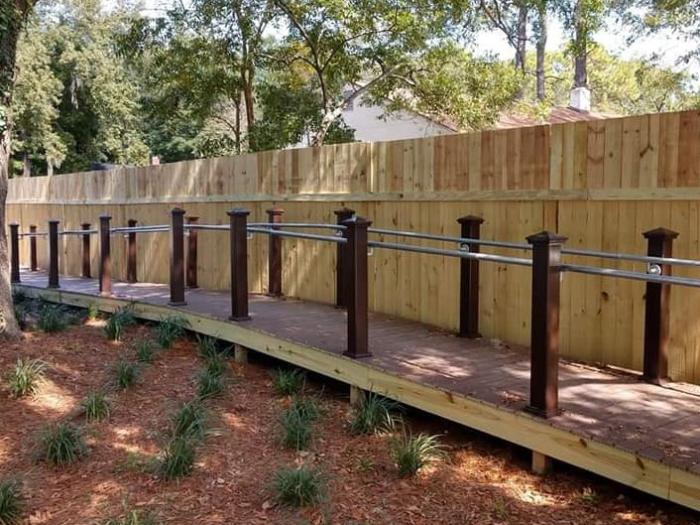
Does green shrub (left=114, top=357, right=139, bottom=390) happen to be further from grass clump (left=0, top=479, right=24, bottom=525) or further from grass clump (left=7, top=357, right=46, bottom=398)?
grass clump (left=0, top=479, right=24, bottom=525)

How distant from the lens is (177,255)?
6.50m

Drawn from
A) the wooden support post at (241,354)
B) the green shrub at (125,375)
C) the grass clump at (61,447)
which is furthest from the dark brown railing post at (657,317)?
the green shrub at (125,375)

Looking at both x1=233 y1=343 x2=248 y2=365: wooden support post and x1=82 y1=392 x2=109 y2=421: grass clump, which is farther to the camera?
x1=233 y1=343 x2=248 y2=365: wooden support post

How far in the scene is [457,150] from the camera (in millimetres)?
5344

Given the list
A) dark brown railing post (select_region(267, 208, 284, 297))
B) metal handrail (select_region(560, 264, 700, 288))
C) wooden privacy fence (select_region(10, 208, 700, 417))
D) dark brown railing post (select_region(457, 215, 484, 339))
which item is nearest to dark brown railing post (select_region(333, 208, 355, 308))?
wooden privacy fence (select_region(10, 208, 700, 417))

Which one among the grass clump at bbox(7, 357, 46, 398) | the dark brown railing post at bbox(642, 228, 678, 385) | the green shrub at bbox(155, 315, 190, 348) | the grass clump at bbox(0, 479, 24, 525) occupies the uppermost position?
the dark brown railing post at bbox(642, 228, 678, 385)

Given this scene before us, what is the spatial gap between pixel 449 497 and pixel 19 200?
11880mm

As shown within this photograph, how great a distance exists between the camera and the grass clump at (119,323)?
6.10 meters

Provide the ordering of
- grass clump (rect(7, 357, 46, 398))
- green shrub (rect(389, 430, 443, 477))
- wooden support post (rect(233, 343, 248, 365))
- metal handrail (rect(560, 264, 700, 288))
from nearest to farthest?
metal handrail (rect(560, 264, 700, 288)) → green shrub (rect(389, 430, 443, 477)) → grass clump (rect(7, 357, 46, 398)) → wooden support post (rect(233, 343, 248, 365))

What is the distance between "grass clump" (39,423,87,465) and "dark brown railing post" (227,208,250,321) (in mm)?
2033

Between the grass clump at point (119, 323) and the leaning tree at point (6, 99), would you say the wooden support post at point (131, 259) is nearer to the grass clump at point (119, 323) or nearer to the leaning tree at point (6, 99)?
the grass clump at point (119, 323)

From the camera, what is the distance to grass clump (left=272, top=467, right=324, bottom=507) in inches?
130

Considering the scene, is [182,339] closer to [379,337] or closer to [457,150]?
[379,337]

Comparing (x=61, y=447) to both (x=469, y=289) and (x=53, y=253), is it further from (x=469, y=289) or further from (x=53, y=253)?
(x=53, y=253)
